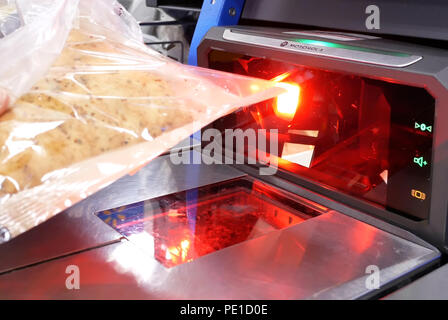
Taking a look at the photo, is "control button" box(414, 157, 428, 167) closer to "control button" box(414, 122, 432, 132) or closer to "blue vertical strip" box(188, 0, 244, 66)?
"control button" box(414, 122, 432, 132)

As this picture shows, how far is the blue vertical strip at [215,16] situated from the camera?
1.11 metres

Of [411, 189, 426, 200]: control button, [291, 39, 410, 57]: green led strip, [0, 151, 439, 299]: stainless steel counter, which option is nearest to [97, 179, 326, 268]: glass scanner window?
[0, 151, 439, 299]: stainless steel counter

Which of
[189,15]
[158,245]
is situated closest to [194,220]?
[158,245]

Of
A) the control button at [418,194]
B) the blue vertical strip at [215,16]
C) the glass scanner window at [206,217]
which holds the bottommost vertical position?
the glass scanner window at [206,217]

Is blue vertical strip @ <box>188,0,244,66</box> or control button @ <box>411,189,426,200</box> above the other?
blue vertical strip @ <box>188,0,244,66</box>

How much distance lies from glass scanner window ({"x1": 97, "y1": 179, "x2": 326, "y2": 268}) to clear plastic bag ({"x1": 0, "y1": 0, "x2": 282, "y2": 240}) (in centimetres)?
20

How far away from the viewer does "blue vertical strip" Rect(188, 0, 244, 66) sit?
1106 millimetres

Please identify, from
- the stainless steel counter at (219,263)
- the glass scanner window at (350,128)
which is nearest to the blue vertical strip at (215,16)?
the glass scanner window at (350,128)

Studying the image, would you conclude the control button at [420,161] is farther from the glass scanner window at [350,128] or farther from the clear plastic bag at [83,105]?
the clear plastic bag at [83,105]

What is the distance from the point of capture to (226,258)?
2.47 feet

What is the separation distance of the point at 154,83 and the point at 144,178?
359 millimetres

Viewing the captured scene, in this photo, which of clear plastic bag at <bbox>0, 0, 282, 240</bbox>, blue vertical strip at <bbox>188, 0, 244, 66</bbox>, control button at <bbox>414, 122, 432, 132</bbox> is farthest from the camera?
blue vertical strip at <bbox>188, 0, 244, 66</bbox>

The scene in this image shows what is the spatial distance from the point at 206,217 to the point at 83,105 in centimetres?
33

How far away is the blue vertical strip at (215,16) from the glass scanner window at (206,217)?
34 centimetres
